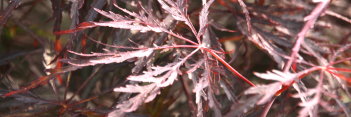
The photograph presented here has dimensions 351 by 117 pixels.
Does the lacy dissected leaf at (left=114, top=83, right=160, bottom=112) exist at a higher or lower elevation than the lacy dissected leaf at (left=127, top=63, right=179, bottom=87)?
lower

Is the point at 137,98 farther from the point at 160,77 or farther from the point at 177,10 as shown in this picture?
the point at 177,10

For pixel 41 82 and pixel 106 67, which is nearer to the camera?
pixel 41 82

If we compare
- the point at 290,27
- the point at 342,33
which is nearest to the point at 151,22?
the point at 290,27

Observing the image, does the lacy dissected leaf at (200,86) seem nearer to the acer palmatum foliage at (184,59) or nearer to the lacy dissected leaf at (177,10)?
the acer palmatum foliage at (184,59)

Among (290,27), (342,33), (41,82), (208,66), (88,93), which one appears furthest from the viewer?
(342,33)

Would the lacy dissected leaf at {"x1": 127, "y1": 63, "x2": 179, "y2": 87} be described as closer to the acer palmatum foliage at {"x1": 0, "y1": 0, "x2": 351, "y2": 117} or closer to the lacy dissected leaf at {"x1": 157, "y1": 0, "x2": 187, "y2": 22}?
the acer palmatum foliage at {"x1": 0, "y1": 0, "x2": 351, "y2": 117}

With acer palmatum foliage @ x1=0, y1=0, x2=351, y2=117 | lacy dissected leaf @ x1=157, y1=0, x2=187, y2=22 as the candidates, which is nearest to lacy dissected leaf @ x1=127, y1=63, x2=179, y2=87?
acer palmatum foliage @ x1=0, y1=0, x2=351, y2=117

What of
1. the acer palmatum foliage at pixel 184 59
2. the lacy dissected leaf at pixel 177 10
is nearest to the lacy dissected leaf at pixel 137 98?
the acer palmatum foliage at pixel 184 59

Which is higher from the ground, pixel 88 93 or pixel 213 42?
pixel 213 42

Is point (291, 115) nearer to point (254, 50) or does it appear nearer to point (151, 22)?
point (254, 50)

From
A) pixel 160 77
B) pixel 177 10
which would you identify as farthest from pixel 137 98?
pixel 177 10

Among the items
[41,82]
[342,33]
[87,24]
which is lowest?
[342,33]
